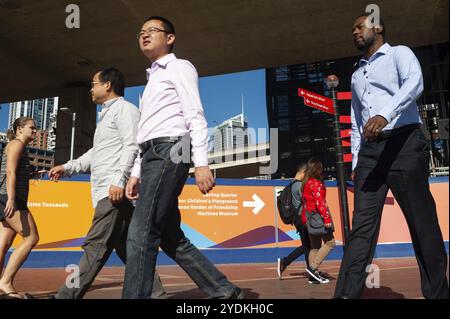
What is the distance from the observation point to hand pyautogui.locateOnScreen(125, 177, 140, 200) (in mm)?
2916

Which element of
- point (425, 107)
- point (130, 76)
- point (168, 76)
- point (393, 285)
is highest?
point (130, 76)

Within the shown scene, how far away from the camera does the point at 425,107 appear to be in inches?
709

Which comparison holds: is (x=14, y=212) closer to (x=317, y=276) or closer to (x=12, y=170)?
(x=12, y=170)

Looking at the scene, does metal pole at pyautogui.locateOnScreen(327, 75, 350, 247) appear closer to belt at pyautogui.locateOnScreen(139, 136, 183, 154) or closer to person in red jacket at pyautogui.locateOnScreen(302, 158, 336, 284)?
person in red jacket at pyautogui.locateOnScreen(302, 158, 336, 284)

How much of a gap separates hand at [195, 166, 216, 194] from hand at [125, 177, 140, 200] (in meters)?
0.65

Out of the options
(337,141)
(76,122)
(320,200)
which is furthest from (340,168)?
(76,122)

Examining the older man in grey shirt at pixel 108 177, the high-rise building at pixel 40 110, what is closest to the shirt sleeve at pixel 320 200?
the older man in grey shirt at pixel 108 177

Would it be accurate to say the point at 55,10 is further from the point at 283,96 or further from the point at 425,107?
the point at 283,96

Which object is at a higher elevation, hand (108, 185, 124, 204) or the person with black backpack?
hand (108, 185, 124, 204)

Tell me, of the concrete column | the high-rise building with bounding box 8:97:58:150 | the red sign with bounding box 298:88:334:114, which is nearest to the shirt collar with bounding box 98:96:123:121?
the red sign with bounding box 298:88:334:114

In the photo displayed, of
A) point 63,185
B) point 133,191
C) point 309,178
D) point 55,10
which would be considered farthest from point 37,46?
point 133,191

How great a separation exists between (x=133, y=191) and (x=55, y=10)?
12.1 m

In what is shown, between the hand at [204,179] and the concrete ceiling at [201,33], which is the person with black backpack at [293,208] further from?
Answer: the concrete ceiling at [201,33]

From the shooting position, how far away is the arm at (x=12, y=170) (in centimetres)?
395
